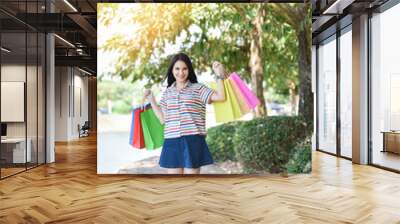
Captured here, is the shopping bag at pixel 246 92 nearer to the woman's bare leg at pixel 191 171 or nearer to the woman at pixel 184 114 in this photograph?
the woman at pixel 184 114

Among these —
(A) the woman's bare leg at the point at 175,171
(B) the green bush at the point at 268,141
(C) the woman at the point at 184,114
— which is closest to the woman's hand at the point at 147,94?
Result: (C) the woman at the point at 184,114

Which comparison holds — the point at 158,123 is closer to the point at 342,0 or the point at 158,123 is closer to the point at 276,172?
the point at 276,172

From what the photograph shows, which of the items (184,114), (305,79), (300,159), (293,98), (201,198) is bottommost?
(201,198)

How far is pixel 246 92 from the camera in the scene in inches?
256

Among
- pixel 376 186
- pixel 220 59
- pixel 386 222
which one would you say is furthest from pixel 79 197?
pixel 376 186

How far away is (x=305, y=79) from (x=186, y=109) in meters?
1.95

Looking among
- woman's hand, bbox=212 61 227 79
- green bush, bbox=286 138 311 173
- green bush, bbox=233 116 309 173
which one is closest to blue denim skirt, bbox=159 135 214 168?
green bush, bbox=233 116 309 173

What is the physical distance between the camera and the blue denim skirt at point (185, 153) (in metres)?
6.41

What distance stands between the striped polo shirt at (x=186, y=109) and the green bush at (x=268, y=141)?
0.65 meters

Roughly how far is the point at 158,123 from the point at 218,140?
971 millimetres

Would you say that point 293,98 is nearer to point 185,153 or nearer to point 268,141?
point 268,141

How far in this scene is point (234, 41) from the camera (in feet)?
21.6

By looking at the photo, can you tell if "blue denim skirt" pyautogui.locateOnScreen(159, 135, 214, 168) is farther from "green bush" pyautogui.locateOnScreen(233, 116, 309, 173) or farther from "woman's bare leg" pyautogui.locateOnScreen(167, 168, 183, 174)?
"green bush" pyautogui.locateOnScreen(233, 116, 309, 173)

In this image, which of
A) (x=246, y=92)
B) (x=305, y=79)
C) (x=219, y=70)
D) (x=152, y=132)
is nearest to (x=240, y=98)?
(x=246, y=92)
